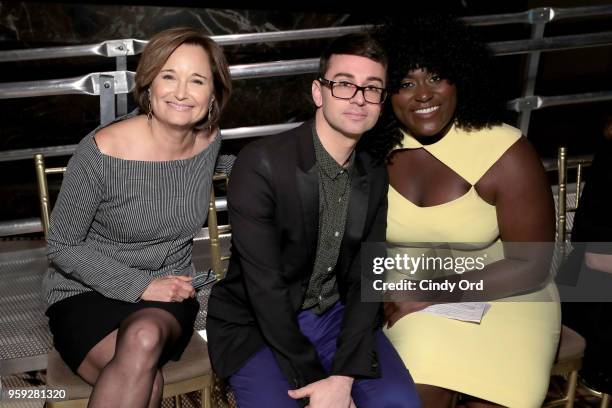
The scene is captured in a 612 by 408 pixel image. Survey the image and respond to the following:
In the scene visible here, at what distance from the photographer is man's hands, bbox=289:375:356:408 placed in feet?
6.08

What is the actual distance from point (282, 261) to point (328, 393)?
1.19 ft

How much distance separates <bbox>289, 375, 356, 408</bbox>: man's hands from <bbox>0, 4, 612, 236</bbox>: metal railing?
1204 millimetres

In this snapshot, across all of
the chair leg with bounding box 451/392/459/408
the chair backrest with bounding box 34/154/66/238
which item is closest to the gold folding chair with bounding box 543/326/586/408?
the chair leg with bounding box 451/392/459/408

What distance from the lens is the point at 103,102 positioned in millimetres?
2574

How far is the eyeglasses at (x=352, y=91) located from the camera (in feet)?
6.15

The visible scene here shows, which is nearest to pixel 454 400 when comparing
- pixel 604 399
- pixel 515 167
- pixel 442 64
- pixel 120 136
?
pixel 604 399

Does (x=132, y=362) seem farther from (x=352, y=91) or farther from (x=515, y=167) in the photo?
(x=515, y=167)

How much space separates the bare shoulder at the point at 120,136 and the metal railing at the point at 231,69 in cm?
47

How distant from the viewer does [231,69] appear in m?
2.66

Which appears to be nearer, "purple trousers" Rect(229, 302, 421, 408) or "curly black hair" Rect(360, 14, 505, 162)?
"purple trousers" Rect(229, 302, 421, 408)

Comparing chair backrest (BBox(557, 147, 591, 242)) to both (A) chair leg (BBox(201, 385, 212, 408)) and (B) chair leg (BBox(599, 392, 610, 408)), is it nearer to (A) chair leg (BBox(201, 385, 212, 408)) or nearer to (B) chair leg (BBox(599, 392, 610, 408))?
(B) chair leg (BBox(599, 392, 610, 408))

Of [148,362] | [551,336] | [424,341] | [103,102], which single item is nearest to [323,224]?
[424,341]

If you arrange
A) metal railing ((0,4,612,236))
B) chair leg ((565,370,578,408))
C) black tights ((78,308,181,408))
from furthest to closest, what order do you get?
1. metal railing ((0,4,612,236))
2. chair leg ((565,370,578,408))
3. black tights ((78,308,181,408))

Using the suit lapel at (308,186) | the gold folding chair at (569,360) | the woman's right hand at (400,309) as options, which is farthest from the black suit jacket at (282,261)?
the gold folding chair at (569,360)
